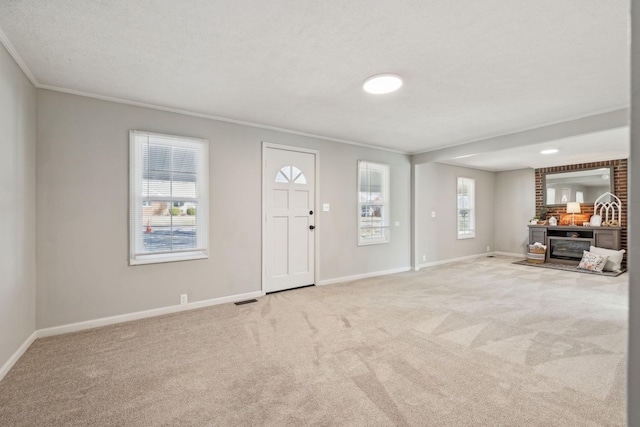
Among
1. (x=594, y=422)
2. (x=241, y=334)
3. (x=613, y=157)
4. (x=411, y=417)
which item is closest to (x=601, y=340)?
(x=594, y=422)

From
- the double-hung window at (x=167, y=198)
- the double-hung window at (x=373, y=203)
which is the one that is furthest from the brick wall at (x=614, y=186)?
the double-hung window at (x=167, y=198)

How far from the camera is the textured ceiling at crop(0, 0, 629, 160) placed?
2049 millimetres

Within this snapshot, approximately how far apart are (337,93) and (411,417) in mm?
2937

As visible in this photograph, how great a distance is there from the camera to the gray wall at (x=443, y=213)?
6.70 m

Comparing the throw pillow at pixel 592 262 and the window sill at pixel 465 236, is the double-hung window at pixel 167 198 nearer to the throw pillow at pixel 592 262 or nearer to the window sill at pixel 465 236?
the window sill at pixel 465 236

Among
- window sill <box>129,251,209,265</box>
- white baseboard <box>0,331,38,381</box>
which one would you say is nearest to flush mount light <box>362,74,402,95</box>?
window sill <box>129,251,209,265</box>

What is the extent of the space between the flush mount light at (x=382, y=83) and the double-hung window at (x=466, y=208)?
5281 mm

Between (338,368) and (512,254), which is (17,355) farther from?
(512,254)

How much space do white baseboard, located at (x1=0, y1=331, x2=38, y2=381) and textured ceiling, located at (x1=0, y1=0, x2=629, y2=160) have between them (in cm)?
245

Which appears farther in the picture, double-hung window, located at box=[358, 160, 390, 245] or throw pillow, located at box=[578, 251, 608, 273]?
throw pillow, located at box=[578, 251, 608, 273]

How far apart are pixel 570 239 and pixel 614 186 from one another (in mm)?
1374

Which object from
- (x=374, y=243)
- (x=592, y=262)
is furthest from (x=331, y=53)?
(x=592, y=262)

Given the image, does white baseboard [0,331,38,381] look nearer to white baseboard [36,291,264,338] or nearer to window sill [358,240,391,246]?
white baseboard [36,291,264,338]

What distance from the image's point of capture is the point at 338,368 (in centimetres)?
244
